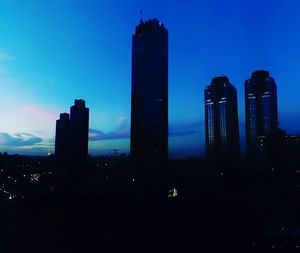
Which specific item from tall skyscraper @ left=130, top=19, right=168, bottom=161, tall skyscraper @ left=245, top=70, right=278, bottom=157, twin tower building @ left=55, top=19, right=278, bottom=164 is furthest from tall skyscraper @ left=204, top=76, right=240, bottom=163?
tall skyscraper @ left=130, top=19, right=168, bottom=161

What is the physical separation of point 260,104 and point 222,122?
14021mm

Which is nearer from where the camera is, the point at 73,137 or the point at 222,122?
the point at 73,137

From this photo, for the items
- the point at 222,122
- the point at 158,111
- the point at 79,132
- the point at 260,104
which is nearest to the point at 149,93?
the point at 158,111

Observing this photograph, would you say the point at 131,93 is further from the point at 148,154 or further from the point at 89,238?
the point at 89,238

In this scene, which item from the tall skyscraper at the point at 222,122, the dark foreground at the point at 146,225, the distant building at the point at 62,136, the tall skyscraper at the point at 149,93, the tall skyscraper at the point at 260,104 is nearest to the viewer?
the dark foreground at the point at 146,225

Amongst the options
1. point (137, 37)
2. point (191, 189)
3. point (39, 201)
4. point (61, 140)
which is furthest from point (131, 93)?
point (39, 201)

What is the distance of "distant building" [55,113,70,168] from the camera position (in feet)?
307

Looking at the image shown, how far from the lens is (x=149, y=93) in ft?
294

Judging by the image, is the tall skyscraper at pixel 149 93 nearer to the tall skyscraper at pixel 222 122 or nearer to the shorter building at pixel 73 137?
the shorter building at pixel 73 137

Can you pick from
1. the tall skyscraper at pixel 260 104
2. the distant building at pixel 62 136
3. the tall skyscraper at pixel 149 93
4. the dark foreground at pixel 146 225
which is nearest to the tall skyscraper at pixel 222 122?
the tall skyscraper at pixel 260 104

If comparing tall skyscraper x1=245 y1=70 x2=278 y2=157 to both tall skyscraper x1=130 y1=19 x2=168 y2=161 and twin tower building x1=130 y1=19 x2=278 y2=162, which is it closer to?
twin tower building x1=130 y1=19 x2=278 y2=162

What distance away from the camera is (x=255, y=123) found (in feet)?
335

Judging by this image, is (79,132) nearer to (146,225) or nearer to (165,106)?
(165,106)

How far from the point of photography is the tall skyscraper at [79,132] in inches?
3450
